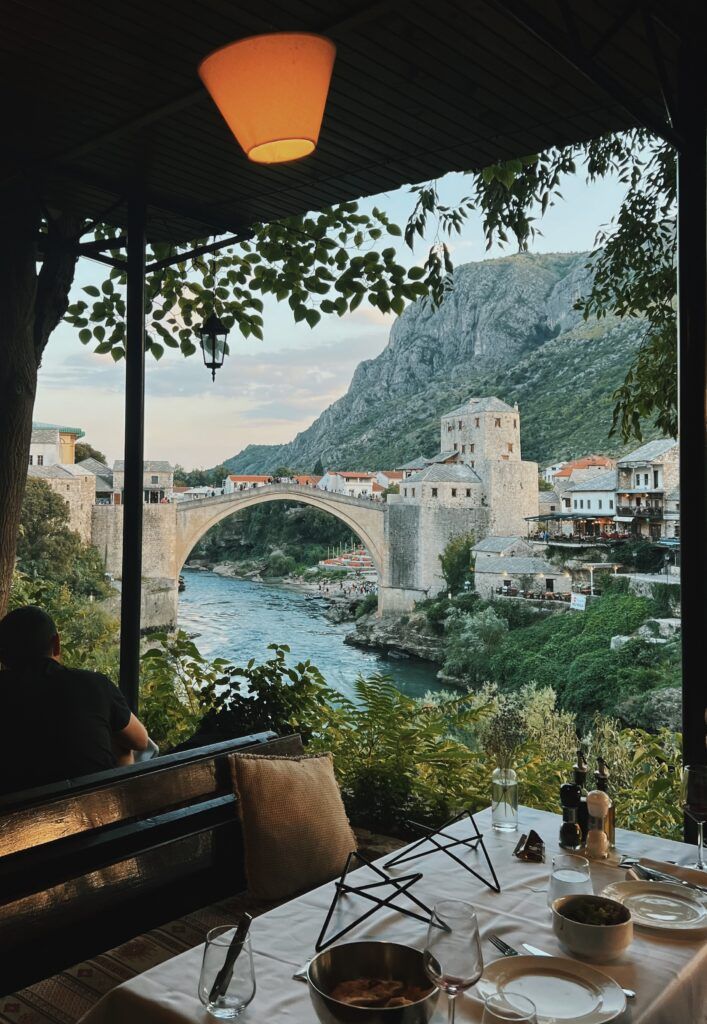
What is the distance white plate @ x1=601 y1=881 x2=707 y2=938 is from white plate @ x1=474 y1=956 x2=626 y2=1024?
21 centimetres

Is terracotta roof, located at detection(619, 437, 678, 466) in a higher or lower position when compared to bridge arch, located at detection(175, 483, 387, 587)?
higher

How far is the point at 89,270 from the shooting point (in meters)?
4.04

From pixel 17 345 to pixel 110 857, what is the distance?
2.01 m

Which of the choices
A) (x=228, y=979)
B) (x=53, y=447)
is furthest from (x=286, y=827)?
(x=53, y=447)

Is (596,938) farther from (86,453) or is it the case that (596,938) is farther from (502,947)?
(86,453)

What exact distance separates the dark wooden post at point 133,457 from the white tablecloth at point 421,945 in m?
1.87

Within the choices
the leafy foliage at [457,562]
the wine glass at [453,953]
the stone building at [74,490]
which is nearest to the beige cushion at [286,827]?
the wine glass at [453,953]

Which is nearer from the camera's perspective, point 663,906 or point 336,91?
point 663,906

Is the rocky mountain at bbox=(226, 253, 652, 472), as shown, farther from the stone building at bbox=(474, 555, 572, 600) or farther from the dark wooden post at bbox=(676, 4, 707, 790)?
the dark wooden post at bbox=(676, 4, 707, 790)

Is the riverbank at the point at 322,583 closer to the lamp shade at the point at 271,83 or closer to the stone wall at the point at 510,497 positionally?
the stone wall at the point at 510,497

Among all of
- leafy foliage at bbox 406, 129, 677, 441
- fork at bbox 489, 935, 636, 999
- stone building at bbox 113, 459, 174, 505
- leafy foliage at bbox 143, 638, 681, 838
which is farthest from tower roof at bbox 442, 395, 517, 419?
fork at bbox 489, 935, 636, 999

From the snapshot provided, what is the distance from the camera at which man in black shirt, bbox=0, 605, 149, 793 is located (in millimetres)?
1704

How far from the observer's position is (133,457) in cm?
311

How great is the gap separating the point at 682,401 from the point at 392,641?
23.9m
